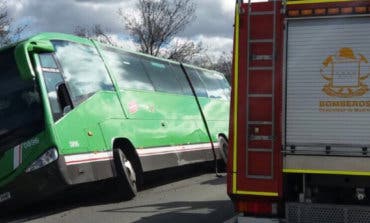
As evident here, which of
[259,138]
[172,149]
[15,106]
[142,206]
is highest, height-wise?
[15,106]

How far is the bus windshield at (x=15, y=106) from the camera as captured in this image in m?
10.2

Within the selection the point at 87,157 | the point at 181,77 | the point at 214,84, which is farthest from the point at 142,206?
the point at 214,84

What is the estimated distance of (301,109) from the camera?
21.7 ft

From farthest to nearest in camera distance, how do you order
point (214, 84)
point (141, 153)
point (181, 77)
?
point (214, 84), point (181, 77), point (141, 153)

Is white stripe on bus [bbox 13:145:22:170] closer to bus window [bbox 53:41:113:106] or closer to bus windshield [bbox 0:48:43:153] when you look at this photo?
bus windshield [bbox 0:48:43:153]

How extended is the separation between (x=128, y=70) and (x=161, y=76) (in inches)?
83.7

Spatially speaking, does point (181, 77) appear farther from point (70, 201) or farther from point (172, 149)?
point (70, 201)

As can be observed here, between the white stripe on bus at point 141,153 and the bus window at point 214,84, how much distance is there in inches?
78.0

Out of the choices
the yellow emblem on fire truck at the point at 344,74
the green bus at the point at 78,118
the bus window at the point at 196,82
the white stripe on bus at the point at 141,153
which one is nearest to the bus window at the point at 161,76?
the green bus at the point at 78,118

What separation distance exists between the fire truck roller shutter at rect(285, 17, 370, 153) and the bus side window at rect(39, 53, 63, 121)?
4875 mm

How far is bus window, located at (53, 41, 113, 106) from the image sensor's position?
433 inches

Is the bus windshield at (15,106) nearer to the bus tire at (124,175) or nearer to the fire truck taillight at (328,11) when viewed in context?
the bus tire at (124,175)

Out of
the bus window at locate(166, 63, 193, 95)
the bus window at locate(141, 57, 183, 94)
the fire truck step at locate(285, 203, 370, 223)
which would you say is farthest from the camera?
the bus window at locate(166, 63, 193, 95)

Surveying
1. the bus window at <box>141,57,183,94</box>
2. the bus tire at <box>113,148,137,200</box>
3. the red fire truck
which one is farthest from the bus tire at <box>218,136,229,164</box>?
the red fire truck
